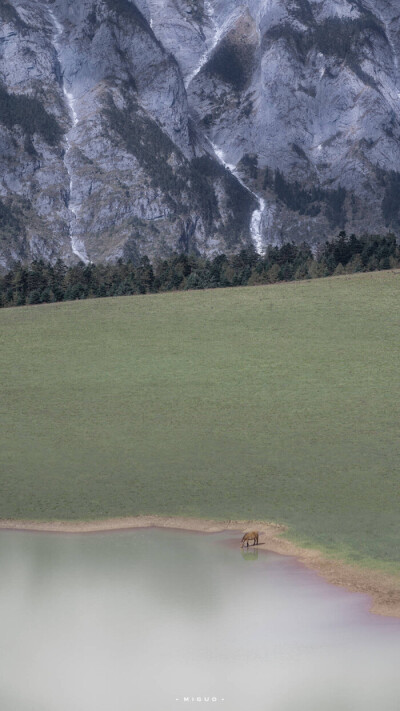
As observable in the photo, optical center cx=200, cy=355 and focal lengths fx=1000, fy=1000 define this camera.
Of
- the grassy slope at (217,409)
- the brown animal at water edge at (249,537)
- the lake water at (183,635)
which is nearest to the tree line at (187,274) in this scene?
the grassy slope at (217,409)

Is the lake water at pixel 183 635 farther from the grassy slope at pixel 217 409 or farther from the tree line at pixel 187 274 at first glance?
the tree line at pixel 187 274

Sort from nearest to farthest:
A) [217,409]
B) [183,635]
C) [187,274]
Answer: [183,635]
[217,409]
[187,274]

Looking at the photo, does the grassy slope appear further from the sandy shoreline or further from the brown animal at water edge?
the brown animal at water edge

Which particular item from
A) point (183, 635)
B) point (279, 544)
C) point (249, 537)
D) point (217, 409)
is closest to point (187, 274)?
point (217, 409)

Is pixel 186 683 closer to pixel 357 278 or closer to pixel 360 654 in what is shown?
pixel 360 654

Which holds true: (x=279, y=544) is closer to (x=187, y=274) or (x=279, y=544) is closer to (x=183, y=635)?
(x=183, y=635)
